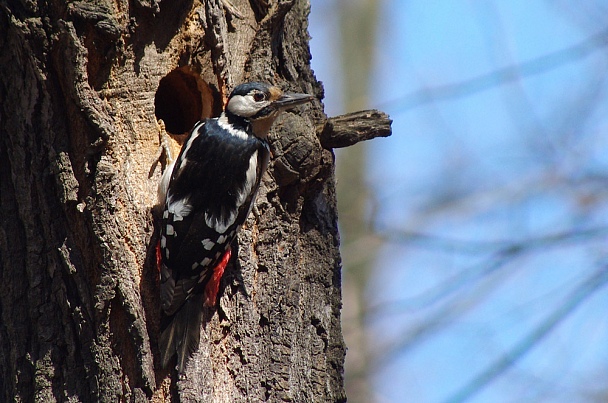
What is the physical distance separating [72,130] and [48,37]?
0.36 metres

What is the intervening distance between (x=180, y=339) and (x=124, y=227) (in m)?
0.48

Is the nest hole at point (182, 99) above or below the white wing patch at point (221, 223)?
above

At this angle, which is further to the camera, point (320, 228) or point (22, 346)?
point (320, 228)

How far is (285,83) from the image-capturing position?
11.8ft

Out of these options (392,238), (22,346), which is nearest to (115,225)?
(22,346)

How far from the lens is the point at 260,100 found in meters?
3.44

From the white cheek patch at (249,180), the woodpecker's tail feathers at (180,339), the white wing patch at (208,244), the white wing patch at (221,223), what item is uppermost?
the white cheek patch at (249,180)

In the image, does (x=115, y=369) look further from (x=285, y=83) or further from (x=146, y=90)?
(x=285, y=83)

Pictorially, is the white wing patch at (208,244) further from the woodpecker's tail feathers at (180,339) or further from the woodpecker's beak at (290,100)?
the woodpecker's beak at (290,100)

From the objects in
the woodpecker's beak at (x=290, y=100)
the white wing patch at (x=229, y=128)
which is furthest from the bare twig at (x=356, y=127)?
the white wing patch at (x=229, y=128)

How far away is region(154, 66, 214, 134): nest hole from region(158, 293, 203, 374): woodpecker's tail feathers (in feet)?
3.43

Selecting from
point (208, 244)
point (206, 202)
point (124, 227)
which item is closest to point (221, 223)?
point (208, 244)

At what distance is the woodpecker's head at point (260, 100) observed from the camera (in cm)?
341

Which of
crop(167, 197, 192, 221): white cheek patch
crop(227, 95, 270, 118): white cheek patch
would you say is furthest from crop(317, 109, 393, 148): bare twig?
crop(167, 197, 192, 221): white cheek patch
